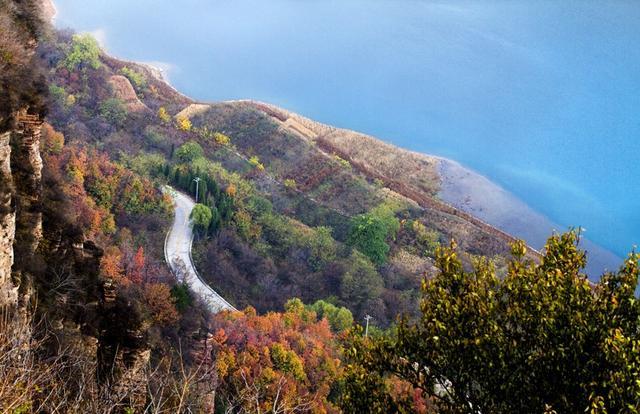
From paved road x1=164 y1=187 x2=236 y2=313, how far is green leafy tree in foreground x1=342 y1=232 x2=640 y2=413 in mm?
12320

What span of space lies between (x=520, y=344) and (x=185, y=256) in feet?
52.5

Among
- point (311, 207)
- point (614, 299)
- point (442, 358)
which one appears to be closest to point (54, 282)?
point (442, 358)

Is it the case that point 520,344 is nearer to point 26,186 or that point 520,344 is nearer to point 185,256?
point 26,186

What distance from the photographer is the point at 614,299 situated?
4855mm

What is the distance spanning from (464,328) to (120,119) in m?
28.0

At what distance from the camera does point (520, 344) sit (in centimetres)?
509

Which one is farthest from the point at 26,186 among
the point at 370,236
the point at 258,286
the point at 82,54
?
the point at 82,54

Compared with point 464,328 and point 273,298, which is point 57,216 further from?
point 273,298

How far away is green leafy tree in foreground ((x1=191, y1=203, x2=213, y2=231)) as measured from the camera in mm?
21375

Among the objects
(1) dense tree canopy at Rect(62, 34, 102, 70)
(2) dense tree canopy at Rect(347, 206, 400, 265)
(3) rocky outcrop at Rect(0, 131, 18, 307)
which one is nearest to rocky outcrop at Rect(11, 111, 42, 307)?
(3) rocky outcrop at Rect(0, 131, 18, 307)

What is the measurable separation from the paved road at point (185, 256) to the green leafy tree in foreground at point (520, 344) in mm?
12320

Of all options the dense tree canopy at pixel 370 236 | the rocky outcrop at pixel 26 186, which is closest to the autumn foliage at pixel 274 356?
the rocky outcrop at pixel 26 186

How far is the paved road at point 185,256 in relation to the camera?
1847 centimetres

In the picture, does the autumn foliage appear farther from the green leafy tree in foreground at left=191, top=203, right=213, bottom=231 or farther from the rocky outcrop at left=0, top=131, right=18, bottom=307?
the green leafy tree in foreground at left=191, top=203, right=213, bottom=231
